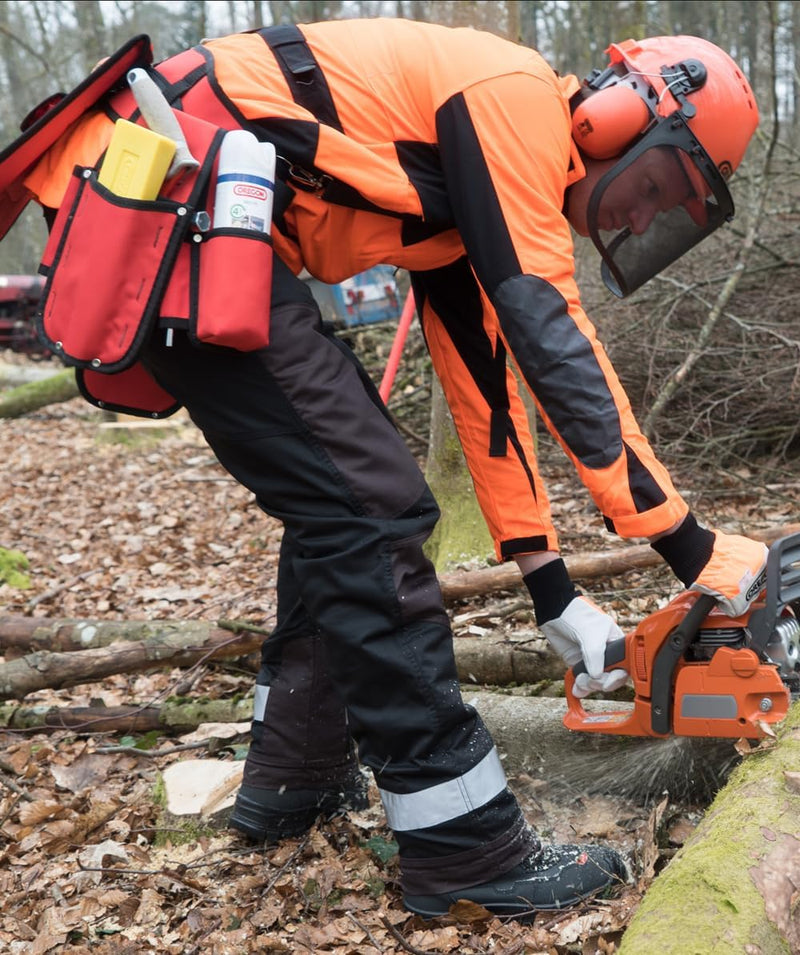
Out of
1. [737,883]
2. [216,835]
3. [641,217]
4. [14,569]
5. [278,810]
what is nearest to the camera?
[737,883]

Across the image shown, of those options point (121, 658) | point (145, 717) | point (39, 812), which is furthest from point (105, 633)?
point (39, 812)

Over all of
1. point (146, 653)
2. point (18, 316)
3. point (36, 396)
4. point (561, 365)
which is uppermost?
point (561, 365)

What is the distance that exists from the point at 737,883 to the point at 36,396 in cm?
948

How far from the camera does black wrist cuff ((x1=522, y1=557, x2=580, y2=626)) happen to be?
2461 mm

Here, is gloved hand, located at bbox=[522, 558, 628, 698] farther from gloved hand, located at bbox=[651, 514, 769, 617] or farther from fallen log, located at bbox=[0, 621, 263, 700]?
fallen log, located at bbox=[0, 621, 263, 700]

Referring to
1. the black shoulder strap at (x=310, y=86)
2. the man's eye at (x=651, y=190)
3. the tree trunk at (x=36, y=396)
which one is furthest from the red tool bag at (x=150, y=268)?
the tree trunk at (x=36, y=396)

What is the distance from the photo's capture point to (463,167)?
199 centimetres

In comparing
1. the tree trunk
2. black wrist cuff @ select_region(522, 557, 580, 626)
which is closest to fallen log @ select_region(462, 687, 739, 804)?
black wrist cuff @ select_region(522, 557, 580, 626)

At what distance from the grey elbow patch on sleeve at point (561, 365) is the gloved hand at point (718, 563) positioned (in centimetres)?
29

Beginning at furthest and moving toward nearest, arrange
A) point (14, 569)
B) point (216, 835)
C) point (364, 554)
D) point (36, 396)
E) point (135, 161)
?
1. point (36, 396)
2. point (14, 569)
3. point (216, 835)
4. point (364, 554)
5. point (135, 161)

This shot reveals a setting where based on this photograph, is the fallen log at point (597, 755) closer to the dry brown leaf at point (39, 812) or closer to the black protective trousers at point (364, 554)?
the black protective trousers at point (364, 554)

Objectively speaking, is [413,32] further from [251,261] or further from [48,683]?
[48,683]

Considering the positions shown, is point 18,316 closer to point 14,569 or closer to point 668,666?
point 14,569

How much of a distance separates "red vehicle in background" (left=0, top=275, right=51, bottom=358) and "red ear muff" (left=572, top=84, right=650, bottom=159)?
15.0m
